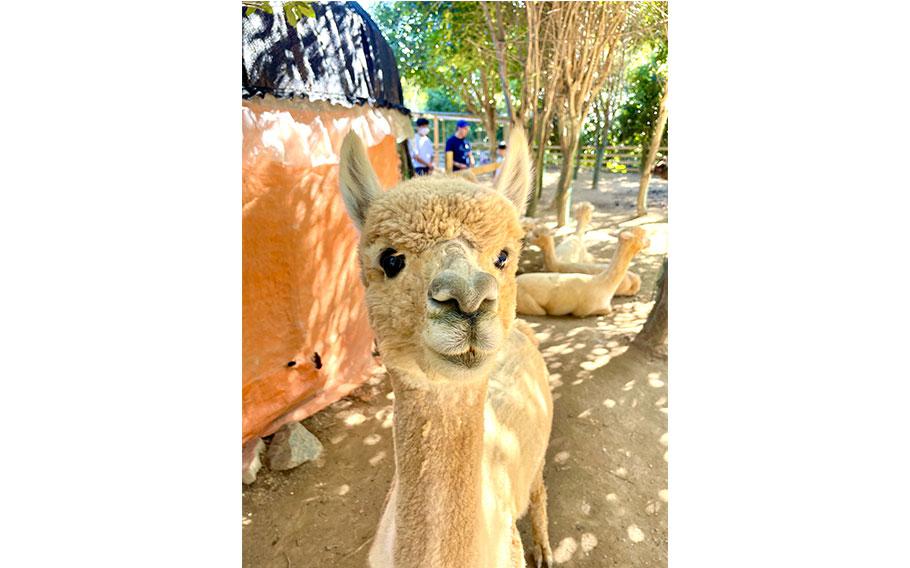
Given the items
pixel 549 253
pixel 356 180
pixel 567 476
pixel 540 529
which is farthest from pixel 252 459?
pixel 549 253

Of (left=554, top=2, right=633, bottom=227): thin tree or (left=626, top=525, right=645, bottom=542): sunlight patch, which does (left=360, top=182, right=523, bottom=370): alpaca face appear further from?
(left=554, top=2, right=633, bottom=227): thin tree

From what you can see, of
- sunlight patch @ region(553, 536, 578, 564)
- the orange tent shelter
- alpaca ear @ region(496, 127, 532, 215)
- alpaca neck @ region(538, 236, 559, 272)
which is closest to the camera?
alpaca ear @ region(496, 127, 532, 215)

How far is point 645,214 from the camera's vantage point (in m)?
3.91

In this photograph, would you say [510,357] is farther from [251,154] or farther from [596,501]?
[251,154]

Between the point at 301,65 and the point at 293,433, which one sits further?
the point at 293,433

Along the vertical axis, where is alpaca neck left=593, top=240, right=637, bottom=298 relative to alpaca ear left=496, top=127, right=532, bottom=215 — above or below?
below

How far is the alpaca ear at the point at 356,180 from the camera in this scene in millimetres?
1350

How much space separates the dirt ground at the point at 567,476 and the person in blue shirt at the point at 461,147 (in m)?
1.07

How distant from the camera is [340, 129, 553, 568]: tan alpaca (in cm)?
100

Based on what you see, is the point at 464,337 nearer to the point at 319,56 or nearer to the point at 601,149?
the point at 319,56

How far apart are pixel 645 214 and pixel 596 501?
2.35 meters

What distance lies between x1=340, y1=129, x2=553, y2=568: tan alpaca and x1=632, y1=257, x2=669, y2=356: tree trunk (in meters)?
2.02

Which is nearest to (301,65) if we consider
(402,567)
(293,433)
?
(293,433)

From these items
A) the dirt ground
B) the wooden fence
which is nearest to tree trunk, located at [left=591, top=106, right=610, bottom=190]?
the wooden fence
